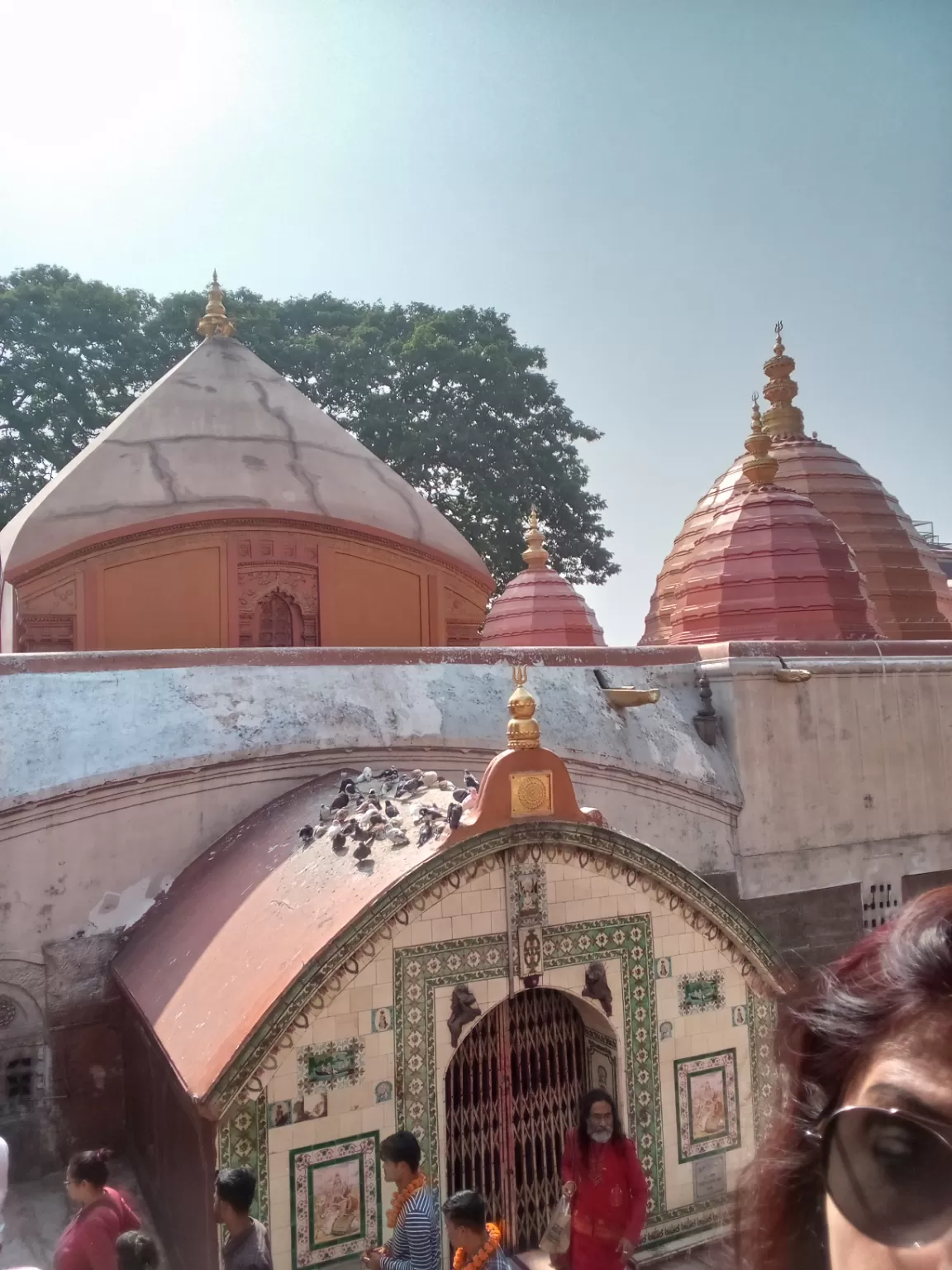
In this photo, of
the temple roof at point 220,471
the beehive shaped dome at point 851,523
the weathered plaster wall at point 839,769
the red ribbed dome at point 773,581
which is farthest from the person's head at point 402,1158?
the beehive shaped dome at point 851,523

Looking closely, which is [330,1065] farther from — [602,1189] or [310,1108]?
[602,1189]

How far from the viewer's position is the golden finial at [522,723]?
17.0ft

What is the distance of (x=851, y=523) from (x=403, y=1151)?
13619 mm

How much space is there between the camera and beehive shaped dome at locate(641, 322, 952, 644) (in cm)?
1487

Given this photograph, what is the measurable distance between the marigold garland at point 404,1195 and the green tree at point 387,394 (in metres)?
19.3

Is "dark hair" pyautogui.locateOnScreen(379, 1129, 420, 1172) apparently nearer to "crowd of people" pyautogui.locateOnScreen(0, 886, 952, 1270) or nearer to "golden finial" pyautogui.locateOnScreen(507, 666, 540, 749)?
"golden finial" pyautogui.locateOnScreen(507, 666, 540, 749)

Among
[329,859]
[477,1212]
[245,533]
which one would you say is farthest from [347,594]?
[477,1212]


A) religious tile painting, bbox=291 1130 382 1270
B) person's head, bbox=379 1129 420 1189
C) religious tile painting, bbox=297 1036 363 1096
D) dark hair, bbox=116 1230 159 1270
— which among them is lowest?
religious tile painting, bbox=291 1130 382 1270

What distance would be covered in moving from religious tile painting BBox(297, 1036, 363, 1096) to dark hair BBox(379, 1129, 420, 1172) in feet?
1.81

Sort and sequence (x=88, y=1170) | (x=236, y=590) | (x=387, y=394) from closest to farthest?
(x=88, y=1170)
(x=236, y=590)
(x=387, y=394)

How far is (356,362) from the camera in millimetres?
25328

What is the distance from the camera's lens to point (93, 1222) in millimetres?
→ 3969

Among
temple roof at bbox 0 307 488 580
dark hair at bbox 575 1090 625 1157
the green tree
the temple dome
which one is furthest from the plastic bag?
the green tree

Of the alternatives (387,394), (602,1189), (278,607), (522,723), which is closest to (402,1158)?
(602,1189)
